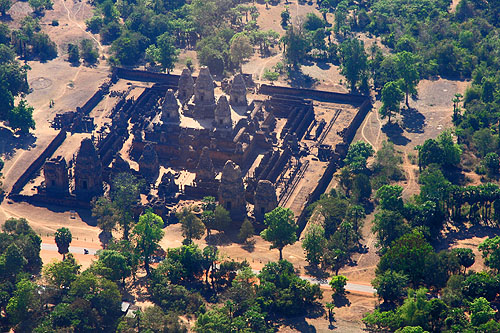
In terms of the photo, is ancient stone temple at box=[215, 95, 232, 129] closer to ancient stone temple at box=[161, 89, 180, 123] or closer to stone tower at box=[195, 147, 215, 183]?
→ ancient stone temple at box=[161, 89, 180, 123]

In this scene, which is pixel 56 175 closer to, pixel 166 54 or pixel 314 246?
pixel 314 246

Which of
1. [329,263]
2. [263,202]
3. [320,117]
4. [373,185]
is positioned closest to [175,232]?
[263,202]

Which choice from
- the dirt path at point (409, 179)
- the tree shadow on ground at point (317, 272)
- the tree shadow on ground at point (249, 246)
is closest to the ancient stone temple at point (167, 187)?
the tree shadow on ground at point (249, 246)

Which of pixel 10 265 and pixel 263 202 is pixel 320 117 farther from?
pixel 10 265

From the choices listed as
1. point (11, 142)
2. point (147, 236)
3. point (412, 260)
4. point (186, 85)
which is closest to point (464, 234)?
point (412, 260)

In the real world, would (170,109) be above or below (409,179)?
above

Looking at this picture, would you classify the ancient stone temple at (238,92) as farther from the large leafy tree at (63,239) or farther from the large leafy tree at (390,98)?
the large leafy tree at (63,239)
